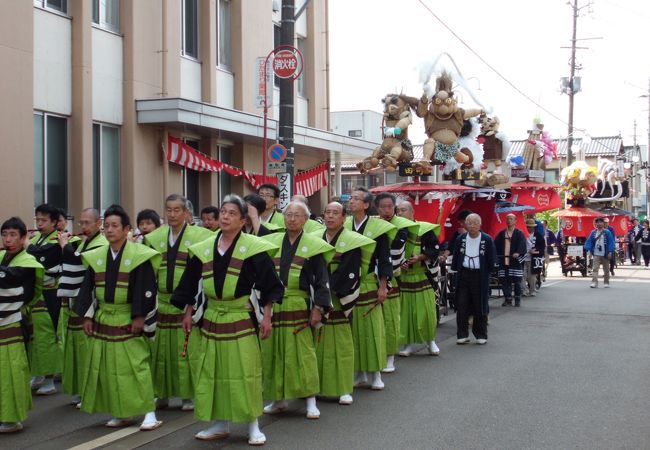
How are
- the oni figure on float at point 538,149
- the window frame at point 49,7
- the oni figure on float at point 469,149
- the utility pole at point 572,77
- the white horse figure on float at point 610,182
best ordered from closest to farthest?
1. the window frame at point 49,7
2. the oni figure on float at point 469,149
3. the oni figure on float at point 538,149
4. the white horse figure on float at point 610,182
5. the utility pole at point 572,77

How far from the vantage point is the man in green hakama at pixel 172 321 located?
744cm

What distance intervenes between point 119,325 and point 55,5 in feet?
29.1

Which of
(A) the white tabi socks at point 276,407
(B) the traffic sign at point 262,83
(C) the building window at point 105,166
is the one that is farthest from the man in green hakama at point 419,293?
(B) the traffic sign at point 262,83

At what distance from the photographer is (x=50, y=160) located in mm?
13758

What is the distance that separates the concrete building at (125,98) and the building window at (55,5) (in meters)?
0.02

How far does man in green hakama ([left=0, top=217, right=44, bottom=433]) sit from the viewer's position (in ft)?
21.6

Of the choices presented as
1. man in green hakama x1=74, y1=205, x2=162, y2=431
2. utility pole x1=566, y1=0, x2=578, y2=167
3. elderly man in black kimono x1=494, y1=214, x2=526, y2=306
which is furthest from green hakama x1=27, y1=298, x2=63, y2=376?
utility pole x1=566, y1=0, x2=578, y2=167

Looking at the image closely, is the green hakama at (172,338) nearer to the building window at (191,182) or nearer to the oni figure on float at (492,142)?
the building window at (191,182)

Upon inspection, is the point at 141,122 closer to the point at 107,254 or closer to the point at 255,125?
the point at 255,125

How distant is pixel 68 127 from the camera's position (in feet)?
46.0

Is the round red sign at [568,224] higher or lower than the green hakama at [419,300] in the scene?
higher

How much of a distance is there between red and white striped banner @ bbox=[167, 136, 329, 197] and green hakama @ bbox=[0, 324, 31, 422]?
6.98 m

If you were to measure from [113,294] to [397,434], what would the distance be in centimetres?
261

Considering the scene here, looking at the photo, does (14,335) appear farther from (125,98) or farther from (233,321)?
(125,98)
